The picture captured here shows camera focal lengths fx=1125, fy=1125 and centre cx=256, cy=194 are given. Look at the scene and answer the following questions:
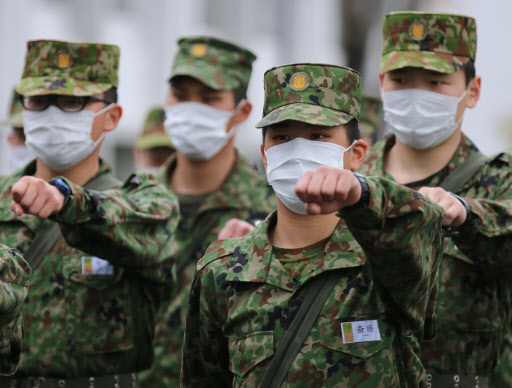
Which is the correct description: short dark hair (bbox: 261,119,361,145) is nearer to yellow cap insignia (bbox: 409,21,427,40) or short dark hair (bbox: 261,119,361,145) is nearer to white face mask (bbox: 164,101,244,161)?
yellow cap insignia (bbox: 409,21,427,40)

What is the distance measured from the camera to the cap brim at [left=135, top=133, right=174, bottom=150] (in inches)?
437

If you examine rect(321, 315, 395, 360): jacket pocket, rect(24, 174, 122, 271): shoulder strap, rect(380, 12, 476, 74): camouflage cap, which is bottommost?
rect(24, 174, 122, 271): shoulder strap

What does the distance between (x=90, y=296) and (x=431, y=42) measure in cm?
235

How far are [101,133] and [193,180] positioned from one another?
145 centimetres

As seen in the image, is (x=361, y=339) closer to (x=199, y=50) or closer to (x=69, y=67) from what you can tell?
(x=69, y=67)

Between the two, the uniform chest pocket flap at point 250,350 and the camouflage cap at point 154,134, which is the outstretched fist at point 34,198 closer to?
the uniform chest pocket flap at point 250,350

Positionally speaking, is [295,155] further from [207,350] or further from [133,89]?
[133,89]

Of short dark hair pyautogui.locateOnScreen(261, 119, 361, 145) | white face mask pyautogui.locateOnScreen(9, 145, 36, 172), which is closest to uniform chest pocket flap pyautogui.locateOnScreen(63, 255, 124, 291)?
short dark hair pyautogui.locateOnScreen(261, 119, 361, 145)

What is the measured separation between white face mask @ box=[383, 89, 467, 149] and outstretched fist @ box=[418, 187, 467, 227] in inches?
46.4

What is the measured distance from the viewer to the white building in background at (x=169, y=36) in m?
19.9

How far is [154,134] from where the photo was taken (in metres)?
11.3

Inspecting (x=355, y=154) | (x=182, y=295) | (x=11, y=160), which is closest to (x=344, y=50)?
(x=11, y=160)

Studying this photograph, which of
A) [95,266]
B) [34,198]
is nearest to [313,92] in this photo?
[34,198]

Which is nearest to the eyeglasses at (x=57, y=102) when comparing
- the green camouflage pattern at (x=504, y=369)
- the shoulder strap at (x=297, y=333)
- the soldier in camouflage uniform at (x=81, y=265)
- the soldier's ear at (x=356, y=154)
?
the soldier in camouflage uniform at (x=81, y=265)
